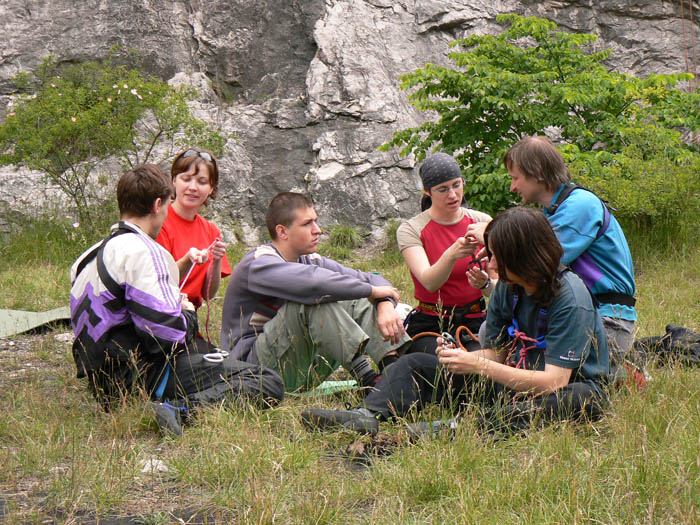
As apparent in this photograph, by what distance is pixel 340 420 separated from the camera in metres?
A: 3.21

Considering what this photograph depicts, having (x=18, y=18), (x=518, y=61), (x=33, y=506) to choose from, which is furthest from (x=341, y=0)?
(x=33, y=506)

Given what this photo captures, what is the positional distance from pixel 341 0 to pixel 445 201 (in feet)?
32.4

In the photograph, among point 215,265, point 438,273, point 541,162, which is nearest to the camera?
point 541,162

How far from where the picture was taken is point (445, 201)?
4.54 m

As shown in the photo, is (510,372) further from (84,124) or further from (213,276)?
(84,124)

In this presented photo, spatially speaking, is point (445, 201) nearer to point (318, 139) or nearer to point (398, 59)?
point (318, 139)

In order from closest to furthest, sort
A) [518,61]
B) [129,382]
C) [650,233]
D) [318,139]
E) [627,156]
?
[129,382] → [650,233] → [627,156] → [518,61] → [318,139]

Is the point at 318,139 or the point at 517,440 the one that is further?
the point at 318,139

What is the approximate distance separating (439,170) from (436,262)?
0.58 meters

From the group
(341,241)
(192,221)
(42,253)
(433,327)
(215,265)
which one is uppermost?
(192,221)

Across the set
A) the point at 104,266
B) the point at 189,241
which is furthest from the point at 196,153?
the point at 104,266

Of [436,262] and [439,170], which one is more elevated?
[439,170]

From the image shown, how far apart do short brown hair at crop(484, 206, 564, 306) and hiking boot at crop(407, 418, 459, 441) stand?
2.34 ft

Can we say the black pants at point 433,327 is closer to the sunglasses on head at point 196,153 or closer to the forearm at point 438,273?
the forearm at point 438,273
